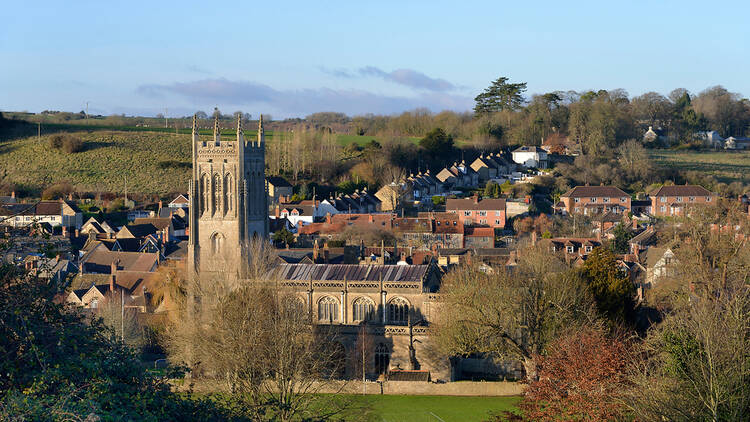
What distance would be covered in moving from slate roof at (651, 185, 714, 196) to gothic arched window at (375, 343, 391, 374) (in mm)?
58461

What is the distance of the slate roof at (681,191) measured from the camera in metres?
92.1

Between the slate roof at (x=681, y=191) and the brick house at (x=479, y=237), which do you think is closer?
the brick house at (x=479, y=237)

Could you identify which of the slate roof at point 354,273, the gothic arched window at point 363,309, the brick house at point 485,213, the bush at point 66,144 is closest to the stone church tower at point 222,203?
the slate roof at point 354,273

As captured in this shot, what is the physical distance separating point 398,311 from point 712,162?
89.8m

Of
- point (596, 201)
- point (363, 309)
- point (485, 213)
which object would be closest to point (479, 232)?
point (485, 213)

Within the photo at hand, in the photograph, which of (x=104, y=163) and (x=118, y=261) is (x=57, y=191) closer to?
(x=104, y=163)

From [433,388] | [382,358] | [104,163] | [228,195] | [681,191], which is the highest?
[104,163]

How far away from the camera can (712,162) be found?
398 feet

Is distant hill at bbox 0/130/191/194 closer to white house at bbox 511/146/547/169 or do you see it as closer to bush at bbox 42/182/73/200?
bush at bbox 42/182/73/200

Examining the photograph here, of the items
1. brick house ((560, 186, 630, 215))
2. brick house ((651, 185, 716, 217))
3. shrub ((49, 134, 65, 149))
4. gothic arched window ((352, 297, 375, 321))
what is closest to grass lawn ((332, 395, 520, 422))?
gothic arched window ((352, 297, 375, 321))

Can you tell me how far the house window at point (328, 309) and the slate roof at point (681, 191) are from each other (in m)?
57.5

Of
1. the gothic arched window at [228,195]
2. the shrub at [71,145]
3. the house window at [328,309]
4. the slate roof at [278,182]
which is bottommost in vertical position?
the house window at [328,309]

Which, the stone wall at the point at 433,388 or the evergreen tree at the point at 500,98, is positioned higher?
the evergreen tree at the point at 500,98

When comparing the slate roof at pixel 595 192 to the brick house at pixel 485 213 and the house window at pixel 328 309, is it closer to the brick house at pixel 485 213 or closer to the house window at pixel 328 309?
the brick house at pixel 485 213
